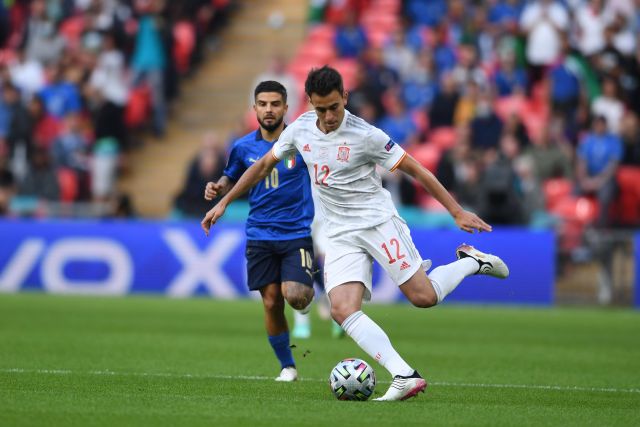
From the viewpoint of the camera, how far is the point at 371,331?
30.1 feet

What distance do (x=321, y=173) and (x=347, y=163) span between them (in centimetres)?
22

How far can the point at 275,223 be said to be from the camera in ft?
35.2

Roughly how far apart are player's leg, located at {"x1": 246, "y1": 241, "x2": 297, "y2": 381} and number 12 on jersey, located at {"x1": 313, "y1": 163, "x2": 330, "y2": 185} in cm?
139

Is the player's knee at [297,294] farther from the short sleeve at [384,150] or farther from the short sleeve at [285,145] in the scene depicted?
the short sleeve at [384,150]

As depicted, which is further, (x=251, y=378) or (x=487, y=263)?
(x=251, y=378)

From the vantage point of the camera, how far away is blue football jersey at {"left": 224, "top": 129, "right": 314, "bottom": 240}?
10742mm

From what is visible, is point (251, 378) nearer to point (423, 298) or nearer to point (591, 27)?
point (423, 298)

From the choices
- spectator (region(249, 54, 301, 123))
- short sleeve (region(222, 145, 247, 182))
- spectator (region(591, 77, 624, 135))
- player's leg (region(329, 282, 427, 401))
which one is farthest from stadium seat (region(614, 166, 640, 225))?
player's leg (region(329, 282, 427, 401))

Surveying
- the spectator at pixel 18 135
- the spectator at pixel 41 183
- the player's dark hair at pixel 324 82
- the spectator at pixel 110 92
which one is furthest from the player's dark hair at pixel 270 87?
the spectator at pixel 110 92

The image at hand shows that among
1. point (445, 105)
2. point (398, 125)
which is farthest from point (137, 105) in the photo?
point (445, 105)

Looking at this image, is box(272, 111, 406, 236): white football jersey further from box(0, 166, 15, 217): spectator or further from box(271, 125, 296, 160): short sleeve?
box(0, 166, 15, 217): spectator

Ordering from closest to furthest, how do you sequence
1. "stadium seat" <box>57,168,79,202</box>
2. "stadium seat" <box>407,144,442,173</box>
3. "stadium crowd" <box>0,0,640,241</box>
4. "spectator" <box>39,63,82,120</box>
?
"stadium crowd" <box>0,0,640,241</box>
"stadium seat" <box>407,144,442,173</box>
"stadium seat" <box>57,168,79,202</box>
"spectator" <box>39,63,82,120</box>

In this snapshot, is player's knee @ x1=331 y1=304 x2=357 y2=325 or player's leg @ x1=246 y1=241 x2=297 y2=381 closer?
player's knee @ x1=331 y1=304 x2=357 y2=325

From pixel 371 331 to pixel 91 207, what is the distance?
15405 millimetres
